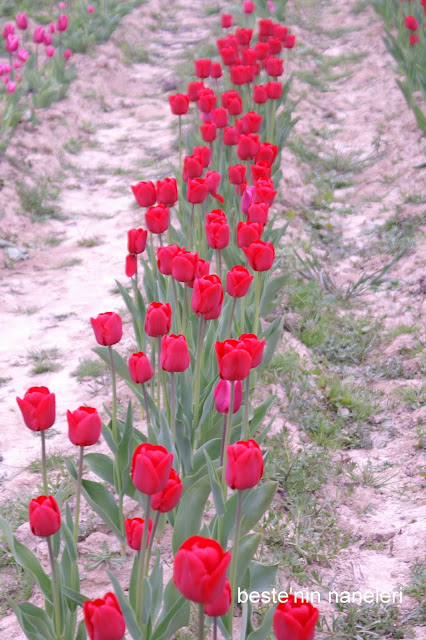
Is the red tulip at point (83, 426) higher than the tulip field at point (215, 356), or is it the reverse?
the red tulip at point (83, 426)

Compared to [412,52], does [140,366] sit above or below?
above

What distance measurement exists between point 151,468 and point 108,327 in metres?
0.67

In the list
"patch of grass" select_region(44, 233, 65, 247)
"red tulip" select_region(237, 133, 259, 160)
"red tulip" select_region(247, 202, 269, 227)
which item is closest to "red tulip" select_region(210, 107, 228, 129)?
"red tulip" select_region(237, 133, 259, 160)

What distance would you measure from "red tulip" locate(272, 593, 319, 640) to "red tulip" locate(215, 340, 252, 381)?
61 centimetres

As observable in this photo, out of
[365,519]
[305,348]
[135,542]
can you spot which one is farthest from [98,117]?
→ [135,542]

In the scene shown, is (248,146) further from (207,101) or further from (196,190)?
(207,101)

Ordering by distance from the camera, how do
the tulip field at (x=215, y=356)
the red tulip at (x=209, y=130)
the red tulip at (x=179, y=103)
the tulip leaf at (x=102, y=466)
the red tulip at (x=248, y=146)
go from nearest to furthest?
1. the tulip field at (x=215, y=356)
2. the tulip leaf at (x=102, y=466)
3. the red tulip at (x=248, y=146)
4. the red tulip at (x=209, y=130)
5. the red tulip at (x=179, y=103)

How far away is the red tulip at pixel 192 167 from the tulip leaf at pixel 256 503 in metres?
1.49

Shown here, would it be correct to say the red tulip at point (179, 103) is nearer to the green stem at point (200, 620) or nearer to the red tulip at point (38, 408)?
the red tulip at point (38, 408)

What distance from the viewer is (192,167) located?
291cm

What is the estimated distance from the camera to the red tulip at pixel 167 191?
2652 millimetres

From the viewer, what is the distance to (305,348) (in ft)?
11.4

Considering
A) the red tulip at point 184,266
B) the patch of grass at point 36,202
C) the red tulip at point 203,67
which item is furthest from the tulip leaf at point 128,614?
the patch of grass at point 36,202

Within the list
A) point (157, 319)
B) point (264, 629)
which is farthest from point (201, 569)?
point (157, 319)
